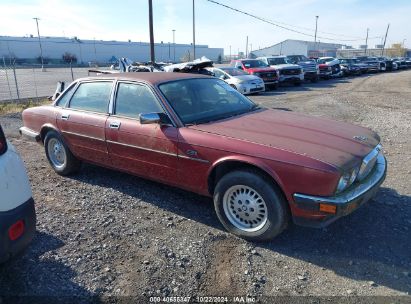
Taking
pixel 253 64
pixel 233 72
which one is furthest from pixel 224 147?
pixel 253 64

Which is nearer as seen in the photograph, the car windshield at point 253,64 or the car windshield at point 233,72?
the car windshield at point 233,72

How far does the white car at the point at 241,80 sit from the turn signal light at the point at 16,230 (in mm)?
14170

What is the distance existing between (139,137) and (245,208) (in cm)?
148

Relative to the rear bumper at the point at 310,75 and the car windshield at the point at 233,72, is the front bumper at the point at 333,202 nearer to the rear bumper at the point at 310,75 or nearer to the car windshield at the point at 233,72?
the car windshield at the point at 233,72

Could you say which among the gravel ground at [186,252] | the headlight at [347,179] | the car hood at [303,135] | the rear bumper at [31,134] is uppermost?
the car hood at [303,135]

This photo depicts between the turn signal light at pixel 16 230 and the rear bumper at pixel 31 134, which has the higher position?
the turn signal light at pixel 16 230

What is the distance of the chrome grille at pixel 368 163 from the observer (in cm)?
330

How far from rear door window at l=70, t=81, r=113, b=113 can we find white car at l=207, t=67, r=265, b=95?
11598mm

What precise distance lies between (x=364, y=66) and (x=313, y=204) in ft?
107

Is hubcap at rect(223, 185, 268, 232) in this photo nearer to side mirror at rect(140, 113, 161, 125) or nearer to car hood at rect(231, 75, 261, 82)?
side mirror at rect(140, 113, 161, 125)

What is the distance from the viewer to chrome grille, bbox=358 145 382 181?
10.8ft

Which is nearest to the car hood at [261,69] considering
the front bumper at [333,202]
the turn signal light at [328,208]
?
the front bumper at [333,202]

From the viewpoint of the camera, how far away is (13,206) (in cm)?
246

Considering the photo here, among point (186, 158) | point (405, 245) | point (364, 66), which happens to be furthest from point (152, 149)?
point (364, 66)
